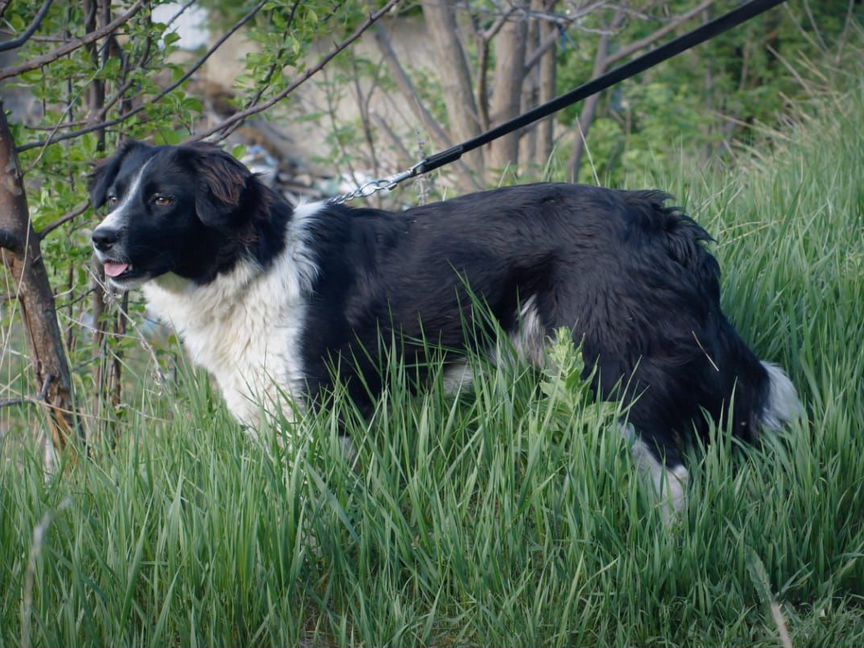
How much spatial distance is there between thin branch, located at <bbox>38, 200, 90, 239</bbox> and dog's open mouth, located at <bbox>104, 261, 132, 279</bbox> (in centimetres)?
47

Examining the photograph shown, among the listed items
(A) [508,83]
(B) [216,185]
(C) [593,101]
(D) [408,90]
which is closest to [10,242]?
(B) [216,185]

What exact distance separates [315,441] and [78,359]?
1.94 metres

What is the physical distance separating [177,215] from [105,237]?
0.27 m

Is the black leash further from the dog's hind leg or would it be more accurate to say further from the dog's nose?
the dog's hind leg

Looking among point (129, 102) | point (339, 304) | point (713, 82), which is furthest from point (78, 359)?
point (713, 82)

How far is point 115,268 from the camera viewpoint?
11.4 feet

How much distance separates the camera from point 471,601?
270 cm

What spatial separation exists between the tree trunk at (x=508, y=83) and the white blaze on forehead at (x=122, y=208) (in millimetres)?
3036

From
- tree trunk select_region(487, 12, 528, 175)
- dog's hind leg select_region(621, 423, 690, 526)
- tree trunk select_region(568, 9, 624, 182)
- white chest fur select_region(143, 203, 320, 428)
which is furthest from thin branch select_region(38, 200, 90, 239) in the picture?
tree trunk select_region(568, 9, 624, 182)

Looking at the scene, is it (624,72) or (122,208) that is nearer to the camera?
(122,208)

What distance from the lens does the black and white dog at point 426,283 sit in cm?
330

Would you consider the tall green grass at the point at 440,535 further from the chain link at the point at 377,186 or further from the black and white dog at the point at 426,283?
the chain link at the point at 377,186

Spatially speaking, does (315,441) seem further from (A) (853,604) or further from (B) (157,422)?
(A) (853,604)

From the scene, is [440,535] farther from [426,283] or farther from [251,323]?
[251,323]
